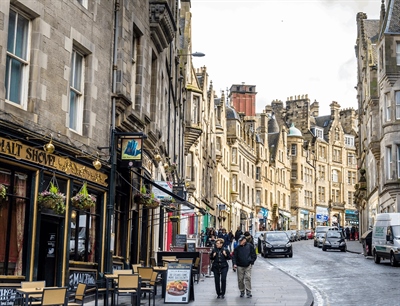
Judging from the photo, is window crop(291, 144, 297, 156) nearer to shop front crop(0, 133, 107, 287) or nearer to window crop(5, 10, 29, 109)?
shop front crop(0, 133, 107, 287)

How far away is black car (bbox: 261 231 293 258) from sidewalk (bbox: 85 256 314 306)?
595 inches

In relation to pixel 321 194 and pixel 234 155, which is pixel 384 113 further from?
pixel 321 194

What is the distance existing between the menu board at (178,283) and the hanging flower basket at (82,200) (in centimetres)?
248

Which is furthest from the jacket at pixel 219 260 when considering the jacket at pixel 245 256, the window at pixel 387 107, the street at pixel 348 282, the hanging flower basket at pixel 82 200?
the window at pixel 387 107

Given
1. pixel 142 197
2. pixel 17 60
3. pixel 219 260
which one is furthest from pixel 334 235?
pixel 17 60

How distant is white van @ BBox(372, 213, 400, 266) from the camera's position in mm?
29609

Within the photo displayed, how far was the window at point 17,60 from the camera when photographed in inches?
516

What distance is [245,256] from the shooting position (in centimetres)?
1806

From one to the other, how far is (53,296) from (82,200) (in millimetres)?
4908

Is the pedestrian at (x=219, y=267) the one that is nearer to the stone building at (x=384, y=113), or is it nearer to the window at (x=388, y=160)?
the stone building at (x=384, y=113)

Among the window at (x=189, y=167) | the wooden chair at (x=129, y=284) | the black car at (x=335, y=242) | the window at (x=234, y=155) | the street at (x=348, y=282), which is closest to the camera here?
the wooden chair at (x=129, y=284)

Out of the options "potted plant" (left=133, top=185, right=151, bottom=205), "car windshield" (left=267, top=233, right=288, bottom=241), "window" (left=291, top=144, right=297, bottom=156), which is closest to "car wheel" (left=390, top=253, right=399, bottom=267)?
"car windshield" (left=267, top=233, right=288, bottom=241)

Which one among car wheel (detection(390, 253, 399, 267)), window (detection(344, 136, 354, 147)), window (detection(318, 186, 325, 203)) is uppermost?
window (detection(344, 136, 354, 147))

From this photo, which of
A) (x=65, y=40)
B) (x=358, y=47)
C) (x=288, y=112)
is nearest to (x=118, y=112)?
(x=65, y=40)
